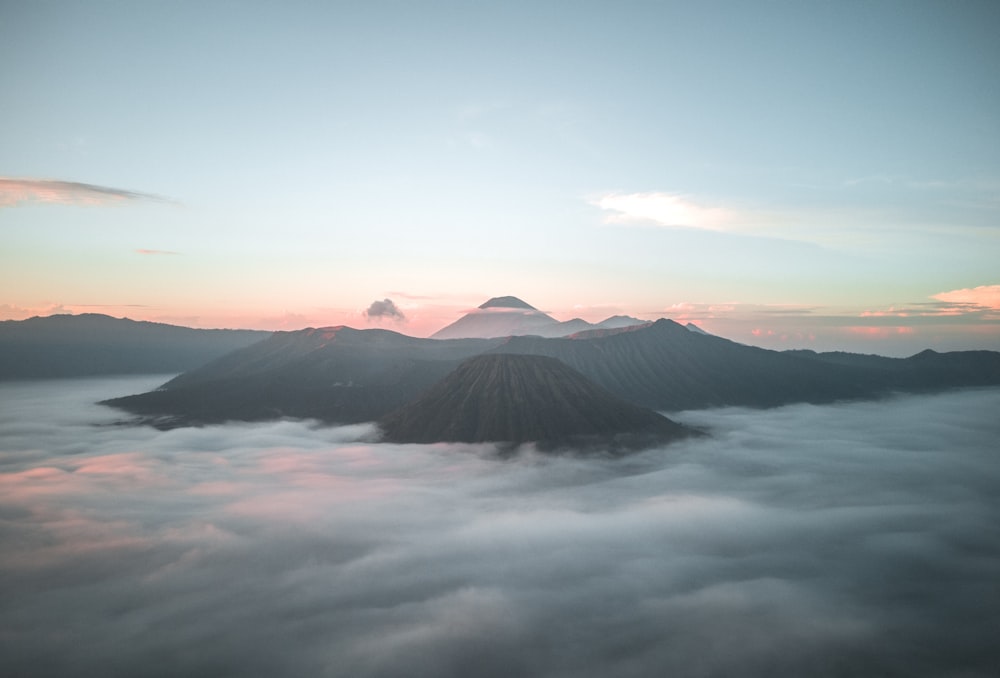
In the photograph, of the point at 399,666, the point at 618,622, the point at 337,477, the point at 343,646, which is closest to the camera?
the point at 399,666

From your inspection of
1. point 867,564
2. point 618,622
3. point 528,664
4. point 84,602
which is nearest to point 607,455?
point 867,564

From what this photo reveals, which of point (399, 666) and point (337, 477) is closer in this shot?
point (399, 666)

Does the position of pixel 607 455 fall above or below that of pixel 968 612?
above

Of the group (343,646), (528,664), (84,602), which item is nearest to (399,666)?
(343,646)

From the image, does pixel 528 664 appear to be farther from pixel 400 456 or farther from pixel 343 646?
pixel 400 456

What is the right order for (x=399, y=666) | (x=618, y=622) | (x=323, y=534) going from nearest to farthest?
(x=399, y=666), (x=618, y=622), (x=323, y=534)

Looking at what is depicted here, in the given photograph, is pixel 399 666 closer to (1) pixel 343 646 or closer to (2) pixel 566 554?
(1) pixel 343 646
